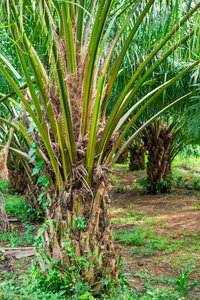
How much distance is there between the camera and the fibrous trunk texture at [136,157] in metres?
11.6

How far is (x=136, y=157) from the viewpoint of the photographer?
1176cm

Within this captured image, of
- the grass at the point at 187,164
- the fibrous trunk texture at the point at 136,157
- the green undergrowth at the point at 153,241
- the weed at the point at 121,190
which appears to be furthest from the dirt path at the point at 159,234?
the grass at the point at 187,164

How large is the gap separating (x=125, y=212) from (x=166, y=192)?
2102mm

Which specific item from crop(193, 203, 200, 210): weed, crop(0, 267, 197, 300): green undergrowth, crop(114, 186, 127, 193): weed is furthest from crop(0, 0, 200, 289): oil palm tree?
crop(114, 186, 127, 193): weed

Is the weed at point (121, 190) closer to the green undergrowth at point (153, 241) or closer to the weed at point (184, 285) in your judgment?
the green undergrowth at point (153, 241)

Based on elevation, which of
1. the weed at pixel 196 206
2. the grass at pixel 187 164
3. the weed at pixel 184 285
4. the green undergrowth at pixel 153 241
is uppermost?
the grass at pixel 187 164

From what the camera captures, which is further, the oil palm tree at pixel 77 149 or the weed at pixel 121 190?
the weed at pixel 121 190

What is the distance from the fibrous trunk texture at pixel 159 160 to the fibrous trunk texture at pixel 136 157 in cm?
373

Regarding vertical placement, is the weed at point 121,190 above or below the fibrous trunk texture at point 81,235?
below

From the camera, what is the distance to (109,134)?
271 centimetres

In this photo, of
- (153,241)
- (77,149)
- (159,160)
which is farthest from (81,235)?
(159,160)

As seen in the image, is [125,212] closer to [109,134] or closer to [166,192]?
[166,192]

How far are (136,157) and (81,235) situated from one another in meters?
9.41

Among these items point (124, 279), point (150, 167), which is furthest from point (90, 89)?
point (150, 167)
